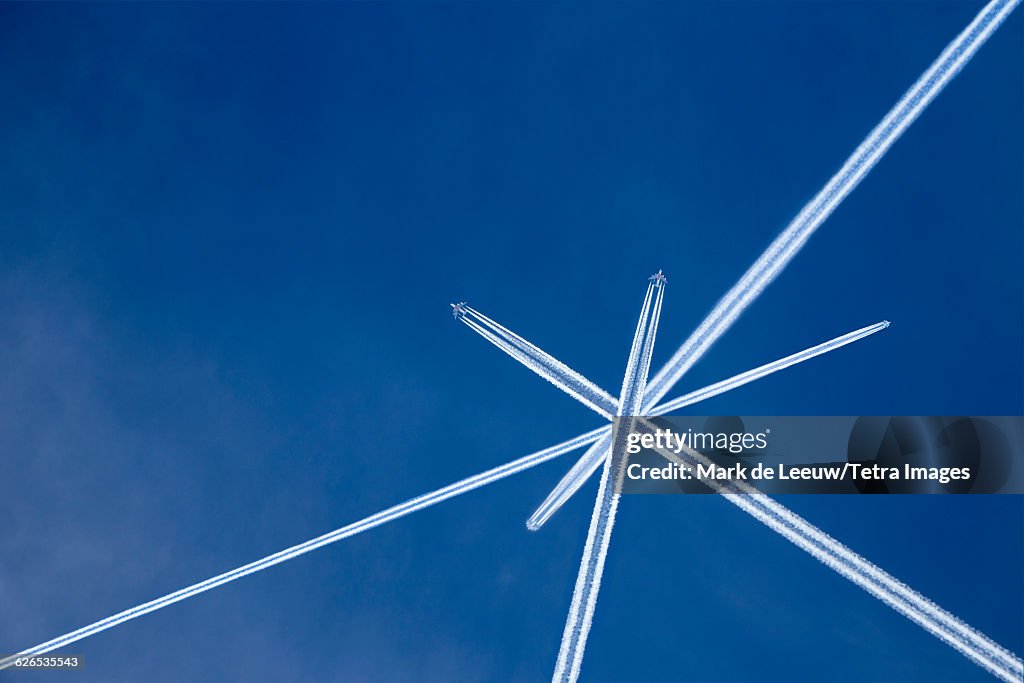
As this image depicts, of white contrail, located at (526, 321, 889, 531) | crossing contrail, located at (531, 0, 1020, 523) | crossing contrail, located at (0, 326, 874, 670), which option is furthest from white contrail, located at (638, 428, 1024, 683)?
crossing contrail, located at (0, 326, 874, 670)

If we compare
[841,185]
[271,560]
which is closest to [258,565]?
[271,560]

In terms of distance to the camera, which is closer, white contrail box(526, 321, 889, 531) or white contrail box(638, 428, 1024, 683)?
white contrail box(638, 428, 1024, 683)

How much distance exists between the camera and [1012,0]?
21.0 m

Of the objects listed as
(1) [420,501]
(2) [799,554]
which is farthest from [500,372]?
(2) [799,554]

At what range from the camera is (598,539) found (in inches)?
824

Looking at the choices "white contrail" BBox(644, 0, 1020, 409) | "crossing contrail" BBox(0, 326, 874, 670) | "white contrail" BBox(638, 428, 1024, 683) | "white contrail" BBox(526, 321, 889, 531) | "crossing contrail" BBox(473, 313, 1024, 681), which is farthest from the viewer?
"crossing contrail" BBox(0, 326, 874, 670)

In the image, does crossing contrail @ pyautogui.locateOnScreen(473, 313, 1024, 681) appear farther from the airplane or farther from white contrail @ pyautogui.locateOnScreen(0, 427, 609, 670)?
the airplane

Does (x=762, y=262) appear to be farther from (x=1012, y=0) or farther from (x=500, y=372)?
(x=1012, y=0)

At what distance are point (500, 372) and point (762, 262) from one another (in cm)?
1075

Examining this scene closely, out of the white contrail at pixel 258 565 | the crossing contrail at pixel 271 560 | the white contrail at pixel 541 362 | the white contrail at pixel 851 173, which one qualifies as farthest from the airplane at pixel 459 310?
the white contrail at pixel 851 173

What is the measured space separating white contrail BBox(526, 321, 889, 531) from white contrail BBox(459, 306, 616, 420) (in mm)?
1501

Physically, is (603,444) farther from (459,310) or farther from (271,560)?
(271,560)

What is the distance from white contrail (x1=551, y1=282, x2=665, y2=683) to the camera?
20516 millimetres

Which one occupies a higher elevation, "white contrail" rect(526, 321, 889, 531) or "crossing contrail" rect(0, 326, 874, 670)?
"white contrail" rect(526, 321, 889, 531)
